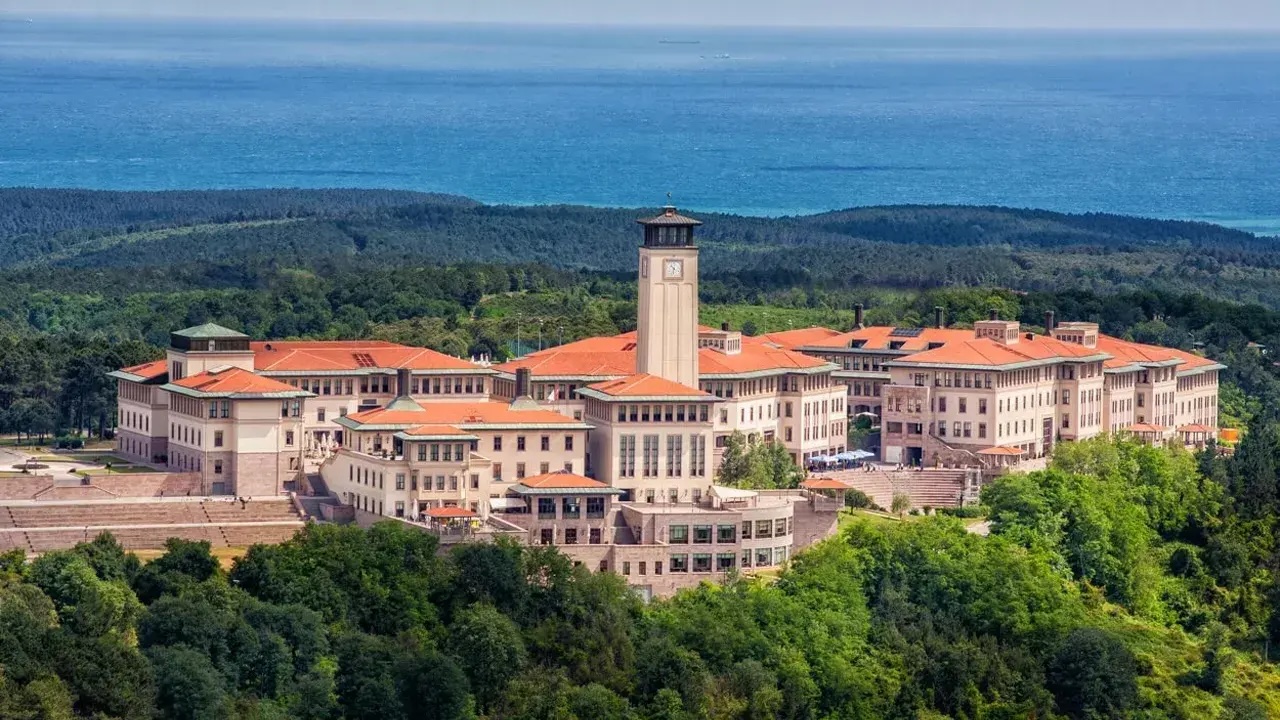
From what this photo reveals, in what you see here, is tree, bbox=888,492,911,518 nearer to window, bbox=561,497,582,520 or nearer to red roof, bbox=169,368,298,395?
window, bbox=561,497,582,520

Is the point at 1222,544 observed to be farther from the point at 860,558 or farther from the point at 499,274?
the point at 499,274

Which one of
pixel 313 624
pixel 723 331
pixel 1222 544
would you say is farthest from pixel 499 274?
pixel 313 624

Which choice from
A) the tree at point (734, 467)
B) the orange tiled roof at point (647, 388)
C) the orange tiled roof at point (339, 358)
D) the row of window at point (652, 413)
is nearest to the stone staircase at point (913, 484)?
the tree at point (734, 467)

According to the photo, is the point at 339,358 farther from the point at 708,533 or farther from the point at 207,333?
the point at 708,533

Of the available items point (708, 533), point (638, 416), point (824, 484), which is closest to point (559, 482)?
point (708, 533)

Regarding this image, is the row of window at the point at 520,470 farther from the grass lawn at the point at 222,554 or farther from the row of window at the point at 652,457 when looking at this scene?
the grass lawn at the point at 222,554

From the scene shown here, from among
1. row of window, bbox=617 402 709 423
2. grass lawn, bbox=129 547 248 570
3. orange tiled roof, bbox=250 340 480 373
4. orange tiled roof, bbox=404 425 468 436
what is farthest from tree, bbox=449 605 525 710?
orange tiled roof, bbox=250 340 480 373
